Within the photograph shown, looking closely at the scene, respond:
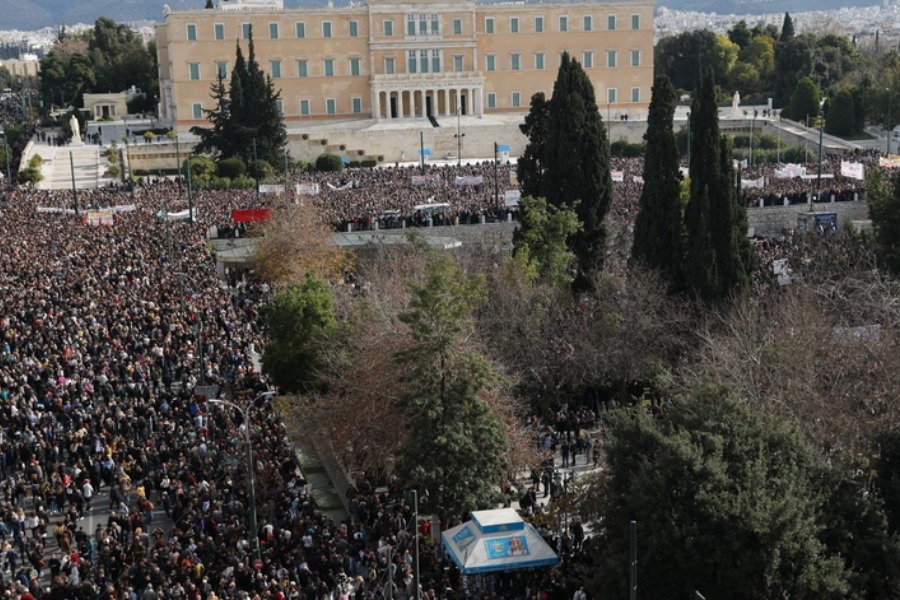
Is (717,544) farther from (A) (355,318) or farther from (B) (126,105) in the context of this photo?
(B) (126,105)

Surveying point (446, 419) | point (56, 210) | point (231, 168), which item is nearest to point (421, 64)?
point (231, 168)

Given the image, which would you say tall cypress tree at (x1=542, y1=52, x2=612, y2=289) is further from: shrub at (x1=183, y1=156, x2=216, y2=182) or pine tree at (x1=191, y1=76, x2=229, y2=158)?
pine tree at (x1=191, y1=76, x2=229, y2=158)

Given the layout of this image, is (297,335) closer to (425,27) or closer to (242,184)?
(242,184)

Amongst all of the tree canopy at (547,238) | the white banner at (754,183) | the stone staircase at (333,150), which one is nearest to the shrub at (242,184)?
the stone staircase at (333,150)

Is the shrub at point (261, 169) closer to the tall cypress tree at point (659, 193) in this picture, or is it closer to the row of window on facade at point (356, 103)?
the row of window on facade at point (356, 103)

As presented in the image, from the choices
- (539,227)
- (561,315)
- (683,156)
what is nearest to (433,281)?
(561,315)
